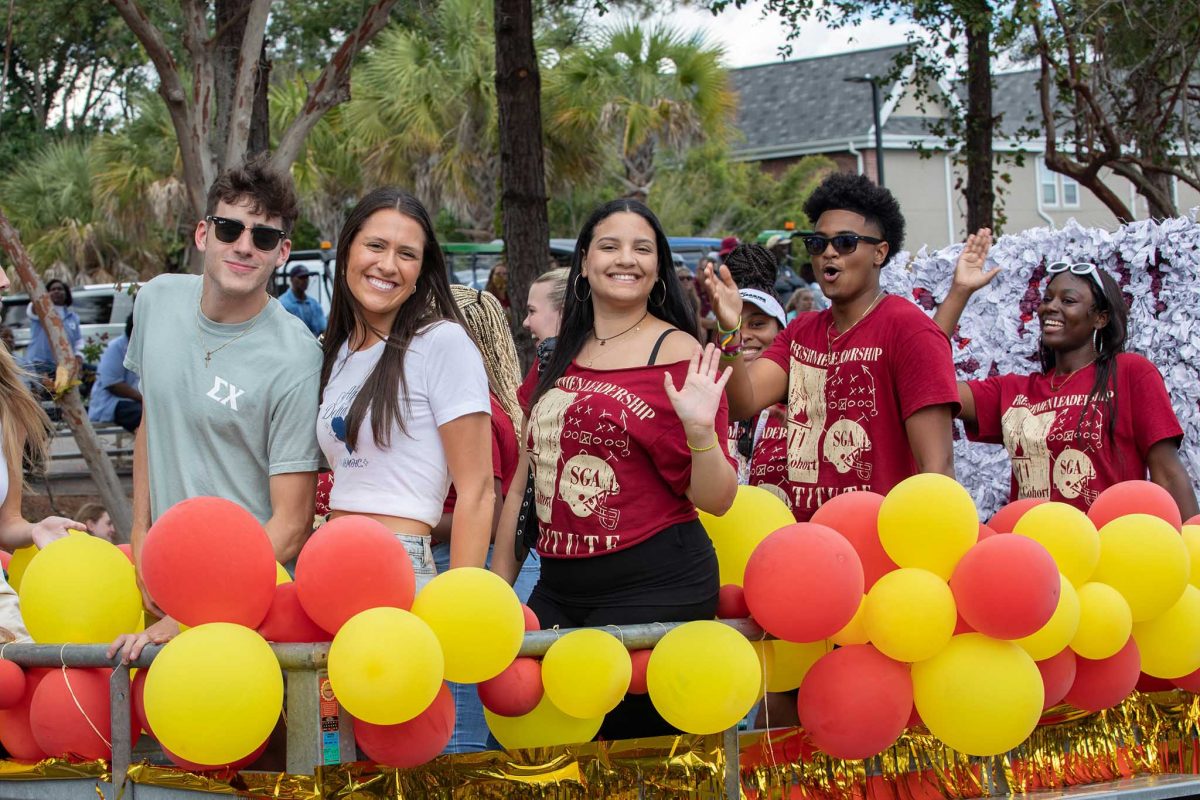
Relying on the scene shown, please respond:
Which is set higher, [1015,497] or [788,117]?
[788,117]

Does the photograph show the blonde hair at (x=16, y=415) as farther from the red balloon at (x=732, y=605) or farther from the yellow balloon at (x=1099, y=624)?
the yellow balloon at (x=1099, y=624)

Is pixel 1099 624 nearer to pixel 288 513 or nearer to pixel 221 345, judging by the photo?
pixel 288 513

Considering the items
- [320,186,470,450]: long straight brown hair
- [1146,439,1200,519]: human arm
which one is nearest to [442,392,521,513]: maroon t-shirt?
[320,186,470,450]: long straight brown hair

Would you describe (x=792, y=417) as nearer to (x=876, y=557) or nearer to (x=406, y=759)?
(x=876, y=557)

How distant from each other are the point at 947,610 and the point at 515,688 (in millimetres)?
1045

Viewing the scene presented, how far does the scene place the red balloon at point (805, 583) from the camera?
3113 millimetres

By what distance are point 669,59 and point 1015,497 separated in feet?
67.3

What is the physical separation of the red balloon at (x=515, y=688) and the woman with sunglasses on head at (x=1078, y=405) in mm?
2022

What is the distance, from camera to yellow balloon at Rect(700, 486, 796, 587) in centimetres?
382

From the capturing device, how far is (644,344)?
11.6 ft

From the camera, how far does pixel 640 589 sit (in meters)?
3.40

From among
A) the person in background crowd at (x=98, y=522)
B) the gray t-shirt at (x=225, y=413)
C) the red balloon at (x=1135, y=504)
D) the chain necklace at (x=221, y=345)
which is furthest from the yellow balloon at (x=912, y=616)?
the person in background crowd at (x=98, y=522)

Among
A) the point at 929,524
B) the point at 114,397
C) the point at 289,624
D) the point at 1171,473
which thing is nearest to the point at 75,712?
the point at 289,624

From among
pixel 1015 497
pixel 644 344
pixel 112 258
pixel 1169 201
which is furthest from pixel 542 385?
pixel 112 258
